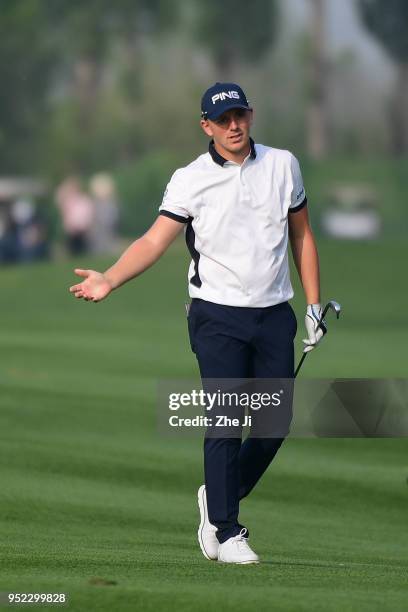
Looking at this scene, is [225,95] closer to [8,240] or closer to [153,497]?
[153,497]

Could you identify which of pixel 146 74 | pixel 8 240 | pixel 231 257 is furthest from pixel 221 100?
pixel 146 74

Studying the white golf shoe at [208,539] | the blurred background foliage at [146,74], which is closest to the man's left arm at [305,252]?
the white golf shoe at [208,539]

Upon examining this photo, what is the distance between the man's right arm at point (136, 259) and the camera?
694cm

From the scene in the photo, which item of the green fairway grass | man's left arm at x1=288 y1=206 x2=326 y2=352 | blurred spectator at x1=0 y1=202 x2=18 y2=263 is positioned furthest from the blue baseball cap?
blurred spectator at x1=0 y1=202 x2=18 y2=263

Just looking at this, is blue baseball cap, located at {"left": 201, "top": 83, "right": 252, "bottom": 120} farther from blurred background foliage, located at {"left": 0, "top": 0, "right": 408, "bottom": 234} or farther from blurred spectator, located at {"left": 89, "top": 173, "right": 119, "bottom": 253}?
blurred background foliage, located at {"left": 0, "top": 0, "right": 408, "bottom": 234}

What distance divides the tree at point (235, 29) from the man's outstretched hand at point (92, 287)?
6937cm

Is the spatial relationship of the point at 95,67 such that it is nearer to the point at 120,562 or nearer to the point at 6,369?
the point at 6,369

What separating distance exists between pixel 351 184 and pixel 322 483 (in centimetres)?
5263

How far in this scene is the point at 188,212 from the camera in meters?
7.09

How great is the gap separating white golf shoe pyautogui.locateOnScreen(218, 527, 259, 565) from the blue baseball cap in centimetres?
178

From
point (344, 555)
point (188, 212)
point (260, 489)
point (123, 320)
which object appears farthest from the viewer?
point (123, 320)

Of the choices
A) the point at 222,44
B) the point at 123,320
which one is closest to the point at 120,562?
the point at 123,320

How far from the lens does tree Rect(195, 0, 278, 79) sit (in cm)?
7538

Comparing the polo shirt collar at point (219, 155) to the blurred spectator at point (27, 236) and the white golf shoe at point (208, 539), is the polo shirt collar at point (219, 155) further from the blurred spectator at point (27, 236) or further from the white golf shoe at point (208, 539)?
the blurred spectator at point (27, 236)
